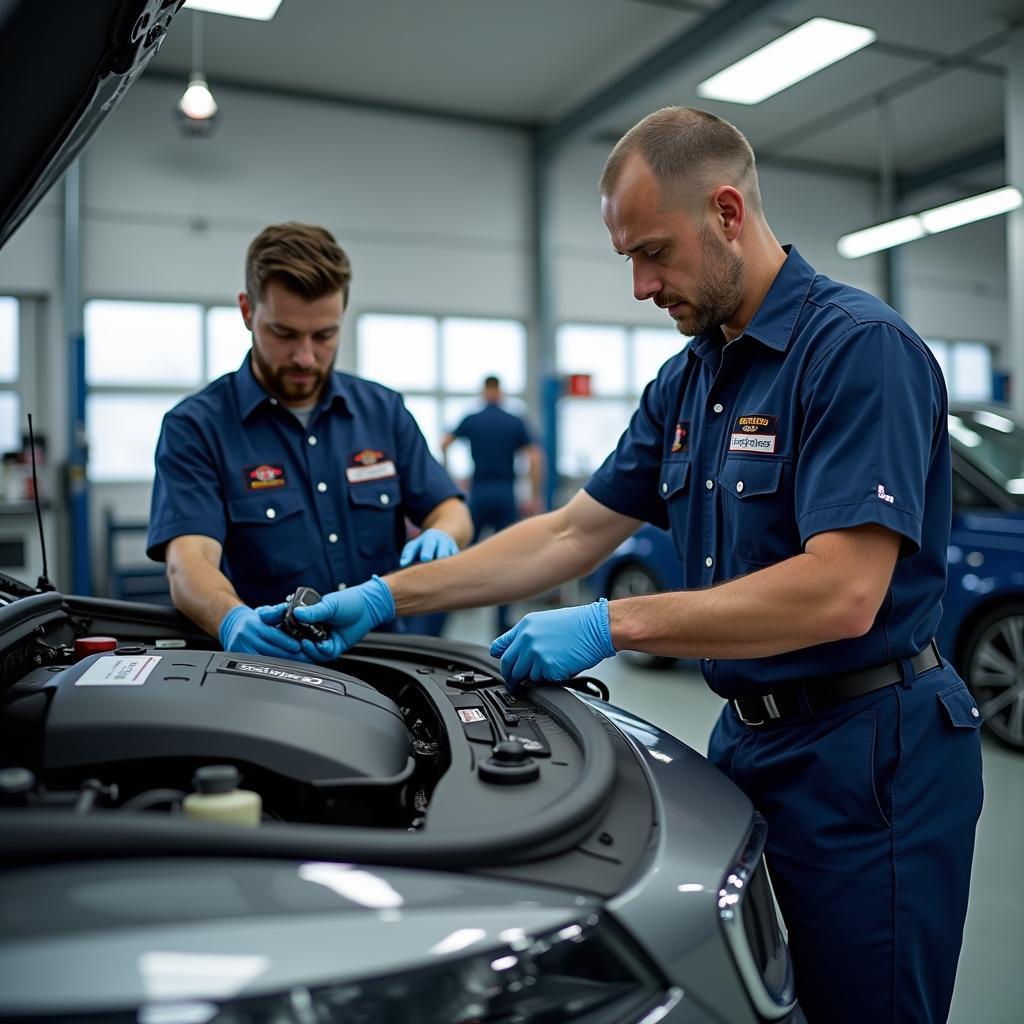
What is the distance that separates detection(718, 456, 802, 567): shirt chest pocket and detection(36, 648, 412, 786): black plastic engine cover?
52 centimetres

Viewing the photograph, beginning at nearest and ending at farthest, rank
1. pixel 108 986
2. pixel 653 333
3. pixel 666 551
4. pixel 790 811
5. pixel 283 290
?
pixel 108 986 → pixel 790 811 → pixel 283 290 → pixel 666 551 → pixel 653 333

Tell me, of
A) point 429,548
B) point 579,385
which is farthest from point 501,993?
point 579,385

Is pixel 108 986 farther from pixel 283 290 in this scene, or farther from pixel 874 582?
pixel 283 290

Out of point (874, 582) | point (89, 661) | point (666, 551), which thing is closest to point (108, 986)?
point (89, 661)

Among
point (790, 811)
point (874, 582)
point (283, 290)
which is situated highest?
point (283, 290)

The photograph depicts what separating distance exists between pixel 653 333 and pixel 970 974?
691cm

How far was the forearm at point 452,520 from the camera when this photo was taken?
1928 mm

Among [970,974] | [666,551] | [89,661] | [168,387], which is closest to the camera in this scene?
[89,661]

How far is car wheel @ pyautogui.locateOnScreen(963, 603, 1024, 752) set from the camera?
3152 mm

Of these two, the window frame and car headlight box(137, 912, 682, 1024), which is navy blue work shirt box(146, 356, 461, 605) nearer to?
car headlight box(137, 912, 682, 1024)

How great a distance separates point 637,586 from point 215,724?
157 inches

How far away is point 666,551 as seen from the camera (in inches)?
177

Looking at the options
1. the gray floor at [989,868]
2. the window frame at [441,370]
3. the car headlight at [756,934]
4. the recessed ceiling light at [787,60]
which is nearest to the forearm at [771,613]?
the car headlight at [756,934]

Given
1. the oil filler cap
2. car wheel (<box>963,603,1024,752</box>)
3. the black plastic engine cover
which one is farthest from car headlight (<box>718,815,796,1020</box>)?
car wheel (<box>963,603,1024,752</box>)
